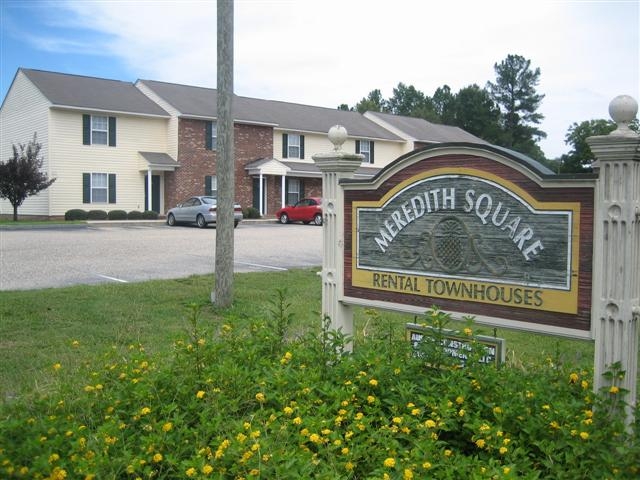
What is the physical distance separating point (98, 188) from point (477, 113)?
55.1m

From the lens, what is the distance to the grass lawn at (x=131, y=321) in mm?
6020

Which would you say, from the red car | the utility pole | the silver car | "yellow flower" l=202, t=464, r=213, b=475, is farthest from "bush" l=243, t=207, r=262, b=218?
"yellow flower" l=202, t=464, r=213, b=475

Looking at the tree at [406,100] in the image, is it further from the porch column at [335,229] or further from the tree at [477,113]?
the porch column at [335,229]

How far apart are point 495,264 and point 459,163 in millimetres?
739

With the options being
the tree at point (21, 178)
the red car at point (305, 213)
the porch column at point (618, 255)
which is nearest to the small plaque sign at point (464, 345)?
the porch column at point (618, 255)

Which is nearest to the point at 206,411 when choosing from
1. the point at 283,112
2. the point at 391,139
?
the point at 283,112

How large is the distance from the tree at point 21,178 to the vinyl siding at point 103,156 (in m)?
1.44

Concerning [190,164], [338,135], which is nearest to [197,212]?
[190,164]

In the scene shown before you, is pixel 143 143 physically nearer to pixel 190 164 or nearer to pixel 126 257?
pixel 190 164

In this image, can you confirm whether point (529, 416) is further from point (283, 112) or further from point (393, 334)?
point (283, 112)

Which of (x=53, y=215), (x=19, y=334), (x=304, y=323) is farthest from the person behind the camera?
(x=53, y=215)

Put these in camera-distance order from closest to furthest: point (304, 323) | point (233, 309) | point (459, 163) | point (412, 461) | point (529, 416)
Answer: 1. point (412, 461)
2. point (529, 416)
3. point (459, 163)
4. point (304, 323)
5. point (233, 309)

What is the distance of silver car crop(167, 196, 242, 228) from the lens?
29375 millimetres

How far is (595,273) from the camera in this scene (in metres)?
4.05
